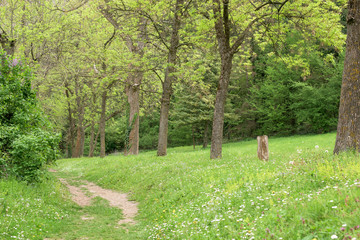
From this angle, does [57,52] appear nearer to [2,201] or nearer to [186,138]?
[2,201]

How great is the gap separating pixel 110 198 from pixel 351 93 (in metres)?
10.8

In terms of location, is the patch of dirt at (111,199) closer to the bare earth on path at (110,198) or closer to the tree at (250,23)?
the bare earth on path at (110,198)

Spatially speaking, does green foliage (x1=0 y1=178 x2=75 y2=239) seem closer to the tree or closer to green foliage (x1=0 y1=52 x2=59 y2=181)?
green foliage (x1=0 y1=52 x2=59 y2=181)

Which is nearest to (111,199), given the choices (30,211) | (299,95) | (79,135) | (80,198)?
(80,198)

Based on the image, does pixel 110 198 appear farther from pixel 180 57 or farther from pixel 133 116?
pixel 133 116

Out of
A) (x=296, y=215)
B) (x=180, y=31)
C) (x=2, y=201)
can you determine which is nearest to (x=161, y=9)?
(x=180, y=31)

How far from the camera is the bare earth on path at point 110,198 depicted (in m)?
10.9

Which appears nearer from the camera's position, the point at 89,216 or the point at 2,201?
the point at 2,201

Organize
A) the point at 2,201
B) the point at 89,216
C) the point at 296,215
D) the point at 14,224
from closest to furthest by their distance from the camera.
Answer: the point at 296,215 < the point at 14,224 < the point at 2,201 < the point at 89,216

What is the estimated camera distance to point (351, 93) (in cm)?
866

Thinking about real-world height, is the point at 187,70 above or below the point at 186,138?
above

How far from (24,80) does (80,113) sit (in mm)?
24940

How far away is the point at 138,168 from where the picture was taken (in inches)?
674

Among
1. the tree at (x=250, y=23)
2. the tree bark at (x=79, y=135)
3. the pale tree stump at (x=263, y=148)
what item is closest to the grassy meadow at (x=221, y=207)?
the pale tree stump at (x=263, y=148)
